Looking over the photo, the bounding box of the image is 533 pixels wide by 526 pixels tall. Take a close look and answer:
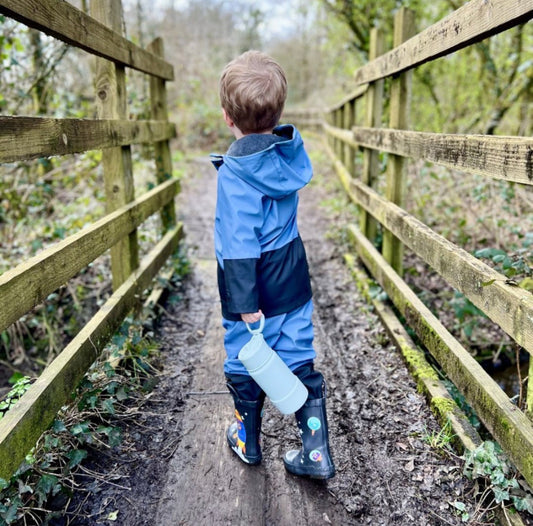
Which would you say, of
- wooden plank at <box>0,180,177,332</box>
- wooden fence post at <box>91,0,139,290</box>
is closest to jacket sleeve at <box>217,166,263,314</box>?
wooden plank at <box>0,180,177,332</box>

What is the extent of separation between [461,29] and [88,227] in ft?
6.44

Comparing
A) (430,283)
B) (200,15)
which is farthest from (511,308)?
(200,15)

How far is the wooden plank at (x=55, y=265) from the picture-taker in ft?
5.72

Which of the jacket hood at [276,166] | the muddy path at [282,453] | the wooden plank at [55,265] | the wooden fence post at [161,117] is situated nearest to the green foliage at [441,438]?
→ the muddy path at [282,453]

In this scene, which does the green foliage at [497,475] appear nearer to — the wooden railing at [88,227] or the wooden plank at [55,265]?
the wooden railing at [88,227]

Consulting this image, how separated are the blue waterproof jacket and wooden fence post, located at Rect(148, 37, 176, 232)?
263 cm

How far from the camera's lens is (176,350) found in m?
3.33

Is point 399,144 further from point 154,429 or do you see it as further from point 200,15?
point 200,15

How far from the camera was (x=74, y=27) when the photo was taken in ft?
7.55

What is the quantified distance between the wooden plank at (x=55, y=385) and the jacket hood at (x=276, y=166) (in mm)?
1069

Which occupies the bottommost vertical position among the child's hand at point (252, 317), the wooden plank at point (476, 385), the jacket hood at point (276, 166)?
the wooden plank at point (476, 385)

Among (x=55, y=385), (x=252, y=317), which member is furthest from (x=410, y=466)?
(x=55, y=385)

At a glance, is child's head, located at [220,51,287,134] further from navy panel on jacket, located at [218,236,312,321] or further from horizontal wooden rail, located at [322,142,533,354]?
horizontal wooden rail, located at [322,142,533,354]

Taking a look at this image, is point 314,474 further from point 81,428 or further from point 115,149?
point 115,149
